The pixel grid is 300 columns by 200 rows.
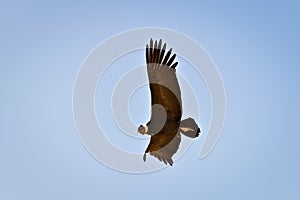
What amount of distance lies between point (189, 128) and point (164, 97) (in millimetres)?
1519

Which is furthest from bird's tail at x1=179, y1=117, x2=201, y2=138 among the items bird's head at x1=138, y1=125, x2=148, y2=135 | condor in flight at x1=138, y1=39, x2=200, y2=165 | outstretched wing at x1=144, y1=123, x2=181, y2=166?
bird's head at x1=138, y1=125, x2=148, y2=135

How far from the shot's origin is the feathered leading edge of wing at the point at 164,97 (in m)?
Answer: 23.0

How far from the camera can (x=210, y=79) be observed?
981 inches

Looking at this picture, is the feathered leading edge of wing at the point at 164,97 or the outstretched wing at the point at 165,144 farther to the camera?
the outstretched wing at the point at 165,144

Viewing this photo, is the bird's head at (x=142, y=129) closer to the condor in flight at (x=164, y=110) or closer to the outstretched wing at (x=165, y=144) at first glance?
the condor in flight at (x=164, y=110)

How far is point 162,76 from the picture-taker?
911 inches

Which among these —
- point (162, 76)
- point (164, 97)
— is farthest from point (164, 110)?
point (162, 76)

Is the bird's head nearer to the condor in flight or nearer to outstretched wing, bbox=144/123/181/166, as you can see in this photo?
the condor in flight

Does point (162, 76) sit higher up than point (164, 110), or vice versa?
point (162, 76)

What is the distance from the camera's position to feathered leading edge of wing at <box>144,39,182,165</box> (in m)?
23.0

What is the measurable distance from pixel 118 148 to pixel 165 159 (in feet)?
6.42

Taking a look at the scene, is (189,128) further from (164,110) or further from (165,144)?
(165,144)

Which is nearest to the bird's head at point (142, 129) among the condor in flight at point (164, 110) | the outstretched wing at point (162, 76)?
the condor in flight at point (164, 110)

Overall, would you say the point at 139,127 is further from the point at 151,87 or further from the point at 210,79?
the point at 210,79
